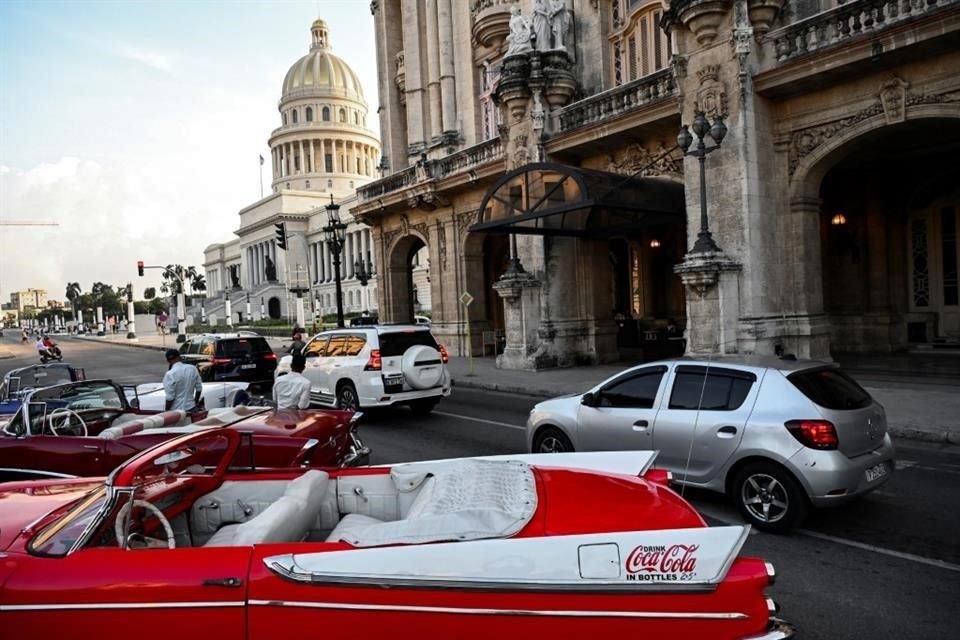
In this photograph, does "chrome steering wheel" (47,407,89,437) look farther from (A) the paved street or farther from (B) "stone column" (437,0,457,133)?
(B) "stone column" (437,0,457,133)

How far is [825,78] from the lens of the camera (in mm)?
14133

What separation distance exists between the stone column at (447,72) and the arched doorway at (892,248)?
16.0 meters

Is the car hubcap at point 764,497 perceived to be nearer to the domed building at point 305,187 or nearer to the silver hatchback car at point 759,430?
the silver hatchback car at point 759,430

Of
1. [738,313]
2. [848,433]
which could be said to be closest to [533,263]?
[738,313]

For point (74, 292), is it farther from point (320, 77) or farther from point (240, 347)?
point (240, 347)

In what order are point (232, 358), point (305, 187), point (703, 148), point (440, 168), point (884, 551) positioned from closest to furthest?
point (884, 551) → point (703, 148) → point (232, 358) → point (440, 168) → point (305, 187)

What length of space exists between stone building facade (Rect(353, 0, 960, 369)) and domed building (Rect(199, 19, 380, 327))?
69256mm

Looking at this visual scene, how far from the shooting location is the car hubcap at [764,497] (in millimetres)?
5879

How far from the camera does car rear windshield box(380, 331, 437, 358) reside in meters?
12.5

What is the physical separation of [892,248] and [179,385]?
1866 centimetres

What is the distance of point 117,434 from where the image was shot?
6988mm

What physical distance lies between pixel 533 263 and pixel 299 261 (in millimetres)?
85909

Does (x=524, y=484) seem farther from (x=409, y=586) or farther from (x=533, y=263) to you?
(x=533, y=263)

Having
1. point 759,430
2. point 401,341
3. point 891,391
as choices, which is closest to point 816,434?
point 759,430
